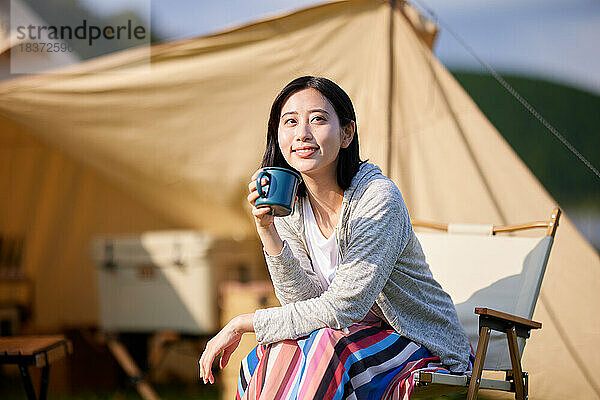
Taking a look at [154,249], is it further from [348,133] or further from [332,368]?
[332,368]

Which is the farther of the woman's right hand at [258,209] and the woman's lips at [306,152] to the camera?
the woman's lips at [306,152]

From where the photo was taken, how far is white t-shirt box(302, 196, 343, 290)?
1.85 meters

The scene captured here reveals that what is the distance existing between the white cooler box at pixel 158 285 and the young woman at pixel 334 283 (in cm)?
161

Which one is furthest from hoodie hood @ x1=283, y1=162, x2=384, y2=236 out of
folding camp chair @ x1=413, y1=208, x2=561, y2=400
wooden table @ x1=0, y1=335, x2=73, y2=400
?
wooden table @ x1=0, y1=335, x2=73, y2=400

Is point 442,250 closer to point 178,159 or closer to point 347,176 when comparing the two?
point 347,176

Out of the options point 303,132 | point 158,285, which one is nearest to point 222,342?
point 303,132

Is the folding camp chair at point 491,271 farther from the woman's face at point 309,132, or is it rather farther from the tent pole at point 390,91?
the woman's face at point 309,132

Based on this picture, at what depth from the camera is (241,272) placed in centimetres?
382

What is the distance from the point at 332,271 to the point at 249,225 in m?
1.93

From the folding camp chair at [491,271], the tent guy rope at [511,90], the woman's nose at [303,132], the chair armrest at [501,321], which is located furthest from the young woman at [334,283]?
the tent guy rope at [511,90]

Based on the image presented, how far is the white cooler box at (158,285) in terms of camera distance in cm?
347

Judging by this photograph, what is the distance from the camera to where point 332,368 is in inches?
61.0

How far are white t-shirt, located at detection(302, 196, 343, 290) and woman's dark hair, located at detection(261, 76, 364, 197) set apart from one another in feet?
0.36

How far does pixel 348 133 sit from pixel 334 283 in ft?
1.34
